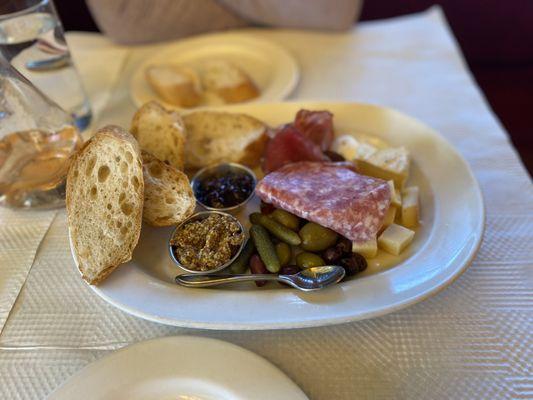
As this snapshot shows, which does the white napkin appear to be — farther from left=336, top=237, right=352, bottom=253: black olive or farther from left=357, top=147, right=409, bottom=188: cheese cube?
left=357, top=147, right=409, bottom=188: cheese cube

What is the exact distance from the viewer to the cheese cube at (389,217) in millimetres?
983

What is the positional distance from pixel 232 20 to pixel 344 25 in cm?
47

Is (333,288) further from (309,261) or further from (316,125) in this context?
(316,125)

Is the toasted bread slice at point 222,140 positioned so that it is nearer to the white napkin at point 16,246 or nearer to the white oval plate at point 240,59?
the white oval plate at point 240,59

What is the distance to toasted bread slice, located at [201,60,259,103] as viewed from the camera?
1496 mm

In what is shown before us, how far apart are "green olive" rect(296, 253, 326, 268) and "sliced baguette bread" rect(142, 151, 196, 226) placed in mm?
259

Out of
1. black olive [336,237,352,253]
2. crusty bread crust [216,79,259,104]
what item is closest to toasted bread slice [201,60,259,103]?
crusty bread crust [216,79,259,104]

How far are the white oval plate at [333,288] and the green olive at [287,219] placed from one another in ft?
0.48

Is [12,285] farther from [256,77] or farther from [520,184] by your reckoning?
[520,184]

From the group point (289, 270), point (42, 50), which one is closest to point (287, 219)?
point (289, 270)

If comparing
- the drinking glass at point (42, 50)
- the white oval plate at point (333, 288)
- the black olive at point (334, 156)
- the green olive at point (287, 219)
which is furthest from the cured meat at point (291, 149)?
the drinking glass at point (42, 50)

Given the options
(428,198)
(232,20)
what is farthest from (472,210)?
(232,20)

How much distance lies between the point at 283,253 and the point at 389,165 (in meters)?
0.37

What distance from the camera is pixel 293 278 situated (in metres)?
0.85
